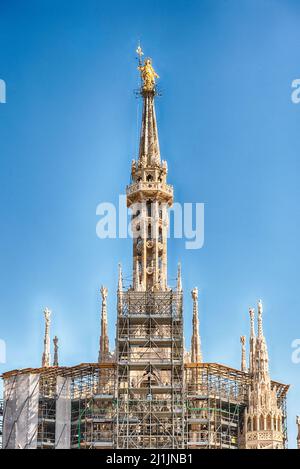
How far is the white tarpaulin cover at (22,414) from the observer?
84.2 m

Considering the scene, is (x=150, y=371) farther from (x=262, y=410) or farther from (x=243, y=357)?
(x=243, y=357)

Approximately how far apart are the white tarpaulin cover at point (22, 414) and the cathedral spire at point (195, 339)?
1852cm

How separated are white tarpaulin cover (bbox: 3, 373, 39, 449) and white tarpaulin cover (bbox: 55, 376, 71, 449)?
1849mm

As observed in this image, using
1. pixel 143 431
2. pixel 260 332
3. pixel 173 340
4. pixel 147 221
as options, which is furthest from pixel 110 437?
pixel 147 221

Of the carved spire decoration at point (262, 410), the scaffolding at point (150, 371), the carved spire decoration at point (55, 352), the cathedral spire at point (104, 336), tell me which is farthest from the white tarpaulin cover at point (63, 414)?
the carved spire decoration at point (55, 352)

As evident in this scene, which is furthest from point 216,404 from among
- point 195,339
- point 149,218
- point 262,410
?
point 149,218

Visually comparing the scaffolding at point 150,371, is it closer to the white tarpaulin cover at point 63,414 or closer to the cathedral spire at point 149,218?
the white tarpaulin cover at point 63,414

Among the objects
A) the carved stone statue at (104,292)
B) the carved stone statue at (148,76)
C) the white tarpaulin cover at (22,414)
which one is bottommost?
the white tarpaulin cover at (22,414)

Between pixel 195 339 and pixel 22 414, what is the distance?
20734 millimetres

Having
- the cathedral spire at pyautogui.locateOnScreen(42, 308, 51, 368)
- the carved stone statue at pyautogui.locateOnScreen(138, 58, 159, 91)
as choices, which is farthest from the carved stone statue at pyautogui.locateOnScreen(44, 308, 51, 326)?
the carved stone statue at pyautogui.locateOnScreen(138, 58, 159, 91)

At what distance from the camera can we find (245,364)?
4072 inches

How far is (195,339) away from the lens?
326ft
